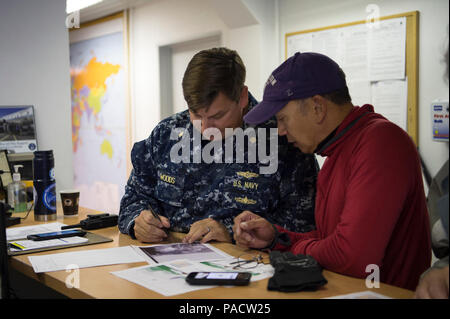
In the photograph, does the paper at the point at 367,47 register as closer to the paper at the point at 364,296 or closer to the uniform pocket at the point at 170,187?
the uniform pocket at the point at 170,187

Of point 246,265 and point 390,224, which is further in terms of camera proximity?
point 246,265

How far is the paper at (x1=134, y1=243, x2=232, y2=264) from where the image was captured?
4.83ft

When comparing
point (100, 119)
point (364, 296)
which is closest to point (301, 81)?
point (364, 296)

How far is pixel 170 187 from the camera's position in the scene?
1979mm

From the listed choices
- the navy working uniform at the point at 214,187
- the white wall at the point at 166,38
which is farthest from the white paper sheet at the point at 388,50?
the navy working uniform at the point at 214,187

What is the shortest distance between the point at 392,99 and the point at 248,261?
2.19 m

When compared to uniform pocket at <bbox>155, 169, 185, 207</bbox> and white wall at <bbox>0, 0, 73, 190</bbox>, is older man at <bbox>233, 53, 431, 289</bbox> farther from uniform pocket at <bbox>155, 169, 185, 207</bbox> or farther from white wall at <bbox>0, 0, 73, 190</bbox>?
white wall at <bbox>0, 0, 73, 190</bbox>

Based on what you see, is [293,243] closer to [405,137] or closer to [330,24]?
[405,137]

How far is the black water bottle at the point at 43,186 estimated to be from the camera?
7.04 feet

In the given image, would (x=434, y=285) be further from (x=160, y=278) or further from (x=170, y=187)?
(x=170, y=187)

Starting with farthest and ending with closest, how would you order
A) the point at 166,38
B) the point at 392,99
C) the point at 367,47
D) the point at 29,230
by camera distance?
→ the point at 166,38, the point at 367,47, the point at 392,99, the point at 29,230

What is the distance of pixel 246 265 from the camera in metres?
1.38

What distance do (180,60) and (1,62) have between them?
8.22 feet
